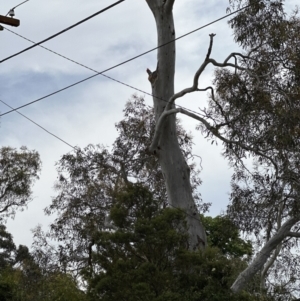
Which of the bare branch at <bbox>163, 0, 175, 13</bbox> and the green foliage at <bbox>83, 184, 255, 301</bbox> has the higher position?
the bare branch at <bbox>163, 0, 175, 13</bbox>

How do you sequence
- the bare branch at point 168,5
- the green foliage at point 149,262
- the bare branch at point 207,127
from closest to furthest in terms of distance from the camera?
1. the green foliage at point 149,262
2. the bare branch at point 207,127
3. the bare branch at point 168,5

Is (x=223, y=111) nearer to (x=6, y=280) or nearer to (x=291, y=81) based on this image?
(x=291, y=81)

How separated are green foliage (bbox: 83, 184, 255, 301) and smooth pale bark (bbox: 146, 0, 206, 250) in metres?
3.58

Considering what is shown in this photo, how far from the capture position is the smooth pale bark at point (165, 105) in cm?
1513

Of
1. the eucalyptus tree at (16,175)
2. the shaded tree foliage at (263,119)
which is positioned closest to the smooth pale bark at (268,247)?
the shaded tree foliage at (263,119)

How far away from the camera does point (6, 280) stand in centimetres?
1720

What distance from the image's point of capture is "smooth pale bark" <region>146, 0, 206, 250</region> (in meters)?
15.1

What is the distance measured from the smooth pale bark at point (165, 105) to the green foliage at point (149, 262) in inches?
141

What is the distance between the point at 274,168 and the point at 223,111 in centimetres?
190

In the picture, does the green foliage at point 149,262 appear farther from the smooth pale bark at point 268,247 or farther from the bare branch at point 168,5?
the bare branch at point 168,5

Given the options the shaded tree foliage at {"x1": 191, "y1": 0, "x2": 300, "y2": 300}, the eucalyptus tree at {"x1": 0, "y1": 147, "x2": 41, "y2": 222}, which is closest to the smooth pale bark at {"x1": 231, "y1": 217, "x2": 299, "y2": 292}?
the shaded tree foliage at {"x1": 191, "y1": 0, "x2": 300, "y2": 300}

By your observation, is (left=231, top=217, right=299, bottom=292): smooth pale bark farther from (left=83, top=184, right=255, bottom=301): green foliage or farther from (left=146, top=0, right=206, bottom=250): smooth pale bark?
(left=83, top=184, right=255, bottom=301): green foliage

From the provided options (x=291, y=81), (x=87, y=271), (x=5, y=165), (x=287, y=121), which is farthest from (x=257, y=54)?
(x=5, y=165)

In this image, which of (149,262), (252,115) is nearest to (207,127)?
(252,115)
